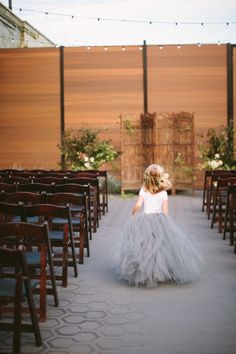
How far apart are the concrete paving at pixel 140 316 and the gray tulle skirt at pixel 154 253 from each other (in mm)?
129

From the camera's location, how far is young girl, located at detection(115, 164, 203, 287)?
19.0 ft

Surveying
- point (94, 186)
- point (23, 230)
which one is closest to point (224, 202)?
point (94, 186)

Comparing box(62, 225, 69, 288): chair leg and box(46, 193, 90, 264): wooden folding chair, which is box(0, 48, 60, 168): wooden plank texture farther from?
box(62, 225, 69, 288): chair leg

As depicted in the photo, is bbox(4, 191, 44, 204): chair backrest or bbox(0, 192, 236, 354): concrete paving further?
bbox(4, 191, 44, 204): chair backrest

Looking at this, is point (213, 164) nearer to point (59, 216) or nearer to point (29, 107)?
point (29, 107)

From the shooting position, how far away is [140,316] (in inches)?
195

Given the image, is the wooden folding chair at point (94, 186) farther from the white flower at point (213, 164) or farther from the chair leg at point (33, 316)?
the chair leg at point (33, 316)

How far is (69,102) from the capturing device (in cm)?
1636

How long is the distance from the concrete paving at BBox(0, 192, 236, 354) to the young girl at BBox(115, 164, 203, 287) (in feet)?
0.43

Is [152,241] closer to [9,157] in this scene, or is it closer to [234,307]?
[234,307]

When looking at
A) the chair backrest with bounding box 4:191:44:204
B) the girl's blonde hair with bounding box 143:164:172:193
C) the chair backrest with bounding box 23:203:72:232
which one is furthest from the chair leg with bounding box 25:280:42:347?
the girl's blonde hair with bounding box 143:164:172:193

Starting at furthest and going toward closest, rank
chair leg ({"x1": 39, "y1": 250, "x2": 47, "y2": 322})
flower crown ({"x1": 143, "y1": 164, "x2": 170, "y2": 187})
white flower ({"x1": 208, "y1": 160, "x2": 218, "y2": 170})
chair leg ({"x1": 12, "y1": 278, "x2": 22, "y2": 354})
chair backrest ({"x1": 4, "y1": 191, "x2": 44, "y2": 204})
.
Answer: white flower ({"x1": 208, "y1": 160, "x2": 218, "y2": 170}) < chair backrest ({"x1": 4, "y1": 191, "x2": 44, "y2": 204}) < flower crown ({"x1": 143, "y1": 164, "x2": 170, "y2": 187}) < chair leg ({"x1": 39, "y1": 250, "x2": 47, "y2": 322}) < chair leg ({"x1": 12, "y1": 278, "x2": 22, "y2": 354})

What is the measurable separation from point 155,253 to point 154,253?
0.01 meters

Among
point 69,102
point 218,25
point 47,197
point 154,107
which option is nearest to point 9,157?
point 69,102
